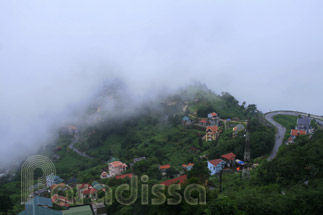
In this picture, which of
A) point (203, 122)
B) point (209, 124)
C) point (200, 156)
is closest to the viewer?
point (200, 156)

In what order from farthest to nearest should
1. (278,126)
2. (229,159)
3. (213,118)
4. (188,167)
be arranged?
(213,118) < (278,126) < (188,167) < (229,159)

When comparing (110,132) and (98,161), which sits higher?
(110,132)

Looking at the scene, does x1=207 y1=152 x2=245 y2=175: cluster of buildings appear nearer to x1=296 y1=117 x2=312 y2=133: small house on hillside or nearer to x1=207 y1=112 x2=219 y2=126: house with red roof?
x1=296 y1=117 x2=312 y2=133: small house on hillside

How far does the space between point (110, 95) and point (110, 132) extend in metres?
8.84

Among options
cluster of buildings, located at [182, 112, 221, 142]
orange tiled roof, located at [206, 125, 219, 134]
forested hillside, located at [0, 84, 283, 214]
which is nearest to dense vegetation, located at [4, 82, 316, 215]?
forested hillside, located at [0, 84, 283, 214]

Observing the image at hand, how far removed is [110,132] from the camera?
36.9 metres

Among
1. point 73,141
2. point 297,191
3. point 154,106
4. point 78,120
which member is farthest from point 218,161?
point 78,120

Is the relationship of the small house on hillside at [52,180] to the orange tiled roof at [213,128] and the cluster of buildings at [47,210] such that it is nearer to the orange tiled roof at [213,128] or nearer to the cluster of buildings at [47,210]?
the cluster of buildings at [47,210]

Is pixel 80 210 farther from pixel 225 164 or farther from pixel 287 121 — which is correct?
pixel 287 121

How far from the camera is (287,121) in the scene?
2927 centimetres

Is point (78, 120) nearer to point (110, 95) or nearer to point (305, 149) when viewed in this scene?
point (110, 95)

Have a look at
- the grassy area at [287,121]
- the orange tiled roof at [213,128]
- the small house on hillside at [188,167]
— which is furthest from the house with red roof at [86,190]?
the grassy area at [287,121]

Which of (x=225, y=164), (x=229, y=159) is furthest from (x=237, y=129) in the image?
(x=225, y=164)

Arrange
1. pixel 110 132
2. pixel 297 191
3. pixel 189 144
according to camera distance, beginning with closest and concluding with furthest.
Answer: pixel 297 191, pixel 189 144, pixel 110 132
